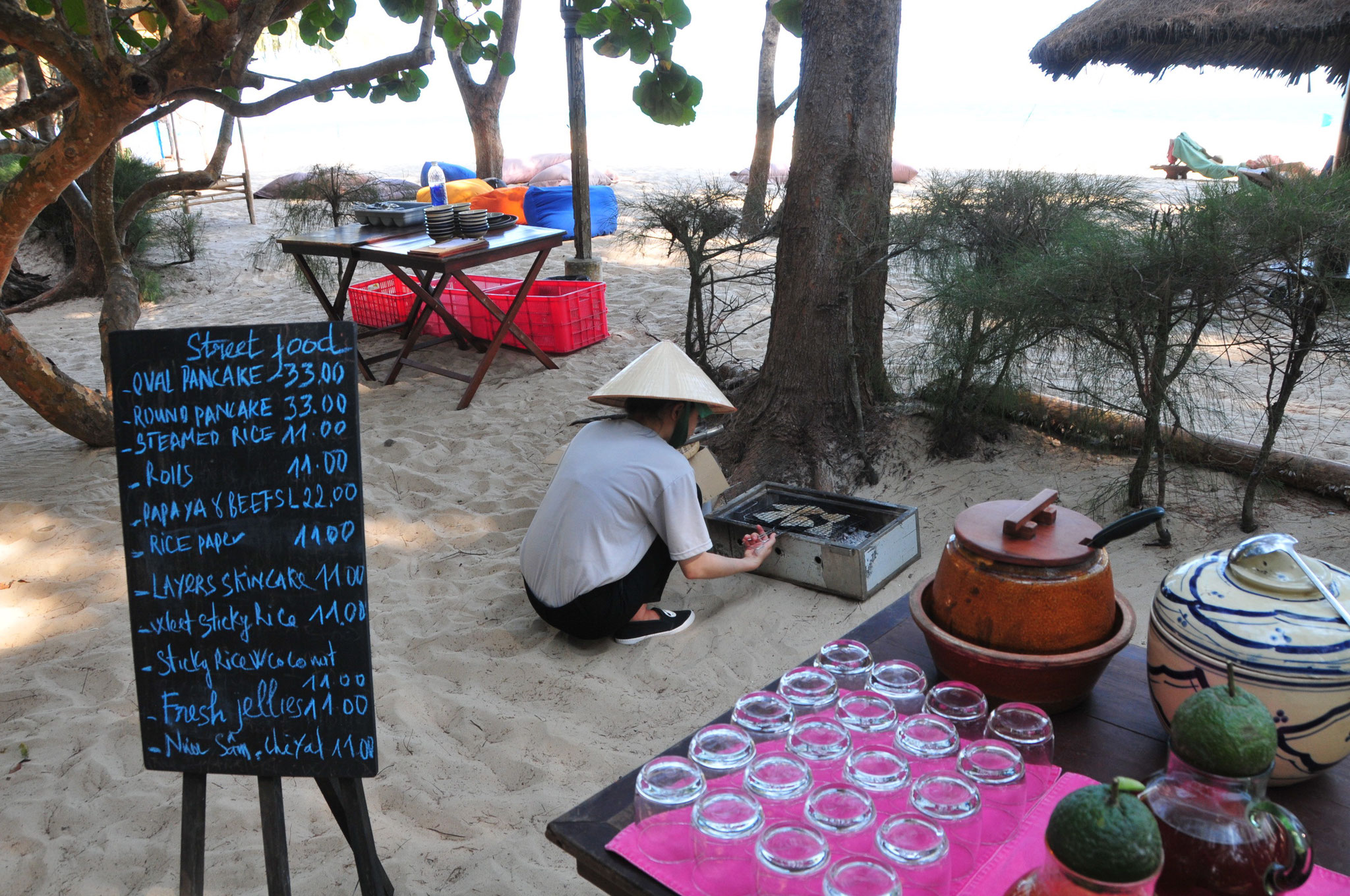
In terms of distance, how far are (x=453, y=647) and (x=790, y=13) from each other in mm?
3485

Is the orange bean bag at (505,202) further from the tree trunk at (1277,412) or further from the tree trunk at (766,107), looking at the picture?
the tree trunk at (1277,412)

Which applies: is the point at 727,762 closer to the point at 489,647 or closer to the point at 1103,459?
the point at 489,647

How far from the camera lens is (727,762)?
4.08ft

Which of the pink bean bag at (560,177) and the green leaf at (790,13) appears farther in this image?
the pink bean bag at (560,177)

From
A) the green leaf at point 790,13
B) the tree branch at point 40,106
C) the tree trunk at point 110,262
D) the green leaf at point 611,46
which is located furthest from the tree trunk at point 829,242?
the tree trunk at point 110,262

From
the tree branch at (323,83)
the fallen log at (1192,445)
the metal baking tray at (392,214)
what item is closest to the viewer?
the tree branch at (323,83)

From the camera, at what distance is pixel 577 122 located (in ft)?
22.4

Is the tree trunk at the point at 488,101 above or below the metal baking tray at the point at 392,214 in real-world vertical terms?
above

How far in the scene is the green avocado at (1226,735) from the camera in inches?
36.1

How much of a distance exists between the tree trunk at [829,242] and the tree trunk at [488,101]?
780cm

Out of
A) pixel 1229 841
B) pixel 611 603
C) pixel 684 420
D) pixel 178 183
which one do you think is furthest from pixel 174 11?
pixel 1229 841

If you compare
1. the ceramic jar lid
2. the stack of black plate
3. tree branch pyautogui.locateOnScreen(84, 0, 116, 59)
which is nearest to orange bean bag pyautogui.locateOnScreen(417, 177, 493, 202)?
the stack of black plate

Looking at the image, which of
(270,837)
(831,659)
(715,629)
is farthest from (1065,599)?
(715,629)

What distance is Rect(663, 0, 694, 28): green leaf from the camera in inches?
146
